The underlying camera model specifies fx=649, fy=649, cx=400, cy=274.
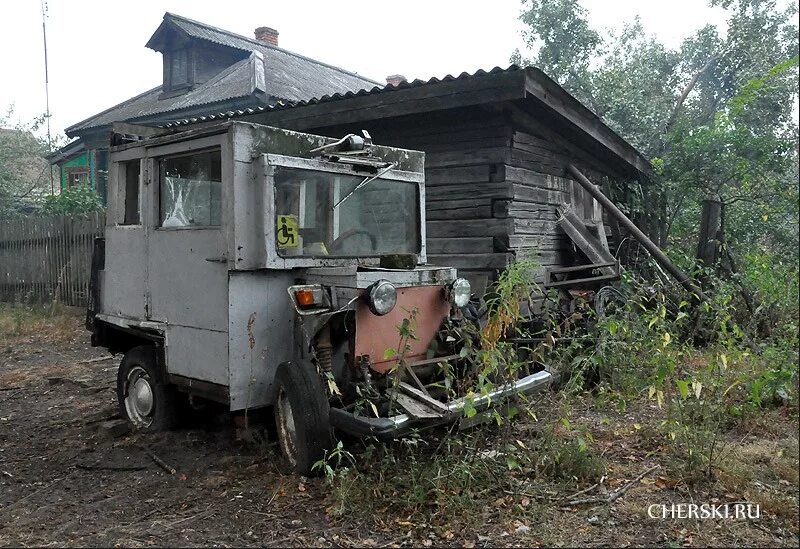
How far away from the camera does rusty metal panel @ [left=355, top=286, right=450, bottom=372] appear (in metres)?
4.22

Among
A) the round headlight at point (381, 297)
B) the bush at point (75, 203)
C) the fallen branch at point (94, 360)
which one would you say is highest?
the bush at point (75, 203)

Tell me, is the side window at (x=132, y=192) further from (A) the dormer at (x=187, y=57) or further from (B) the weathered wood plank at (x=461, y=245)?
(A) the dormer at (x=187, y=57)

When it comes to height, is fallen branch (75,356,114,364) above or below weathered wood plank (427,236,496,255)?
below

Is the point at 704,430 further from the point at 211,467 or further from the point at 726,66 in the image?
the point at 726,66

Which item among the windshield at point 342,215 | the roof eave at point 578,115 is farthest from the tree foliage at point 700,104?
the windshield at point 342,215

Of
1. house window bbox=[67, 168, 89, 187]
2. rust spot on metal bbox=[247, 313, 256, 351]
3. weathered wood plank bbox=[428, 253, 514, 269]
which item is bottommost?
rust spot on metal bbox=[247, 313, 256, 351]

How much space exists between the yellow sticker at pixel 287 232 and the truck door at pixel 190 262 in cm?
37

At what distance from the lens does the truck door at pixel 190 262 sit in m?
4.34

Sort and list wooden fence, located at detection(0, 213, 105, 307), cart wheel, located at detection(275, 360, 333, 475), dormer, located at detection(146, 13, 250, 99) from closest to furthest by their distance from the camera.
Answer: cart wheel, located at detection(275, 360, 333, 475) → wooden fence, located at detection(0, 213, 105, 307) → dormer, located at detection(146, 13, 250, 99)

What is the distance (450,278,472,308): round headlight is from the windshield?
70 cm

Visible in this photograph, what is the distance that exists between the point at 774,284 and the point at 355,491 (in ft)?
12.6

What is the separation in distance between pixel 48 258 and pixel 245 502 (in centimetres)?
1061

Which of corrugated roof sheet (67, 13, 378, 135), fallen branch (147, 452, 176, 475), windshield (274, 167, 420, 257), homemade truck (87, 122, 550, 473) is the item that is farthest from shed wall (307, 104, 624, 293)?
corrugated roof sheet (67, 13, 378, 135)

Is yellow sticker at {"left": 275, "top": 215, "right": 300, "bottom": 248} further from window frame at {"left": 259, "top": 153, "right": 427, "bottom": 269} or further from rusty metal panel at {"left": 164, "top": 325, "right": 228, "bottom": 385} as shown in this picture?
rusty metal panel at {"left": 164, "top": 325, "right": 228, "bottom": 385}
